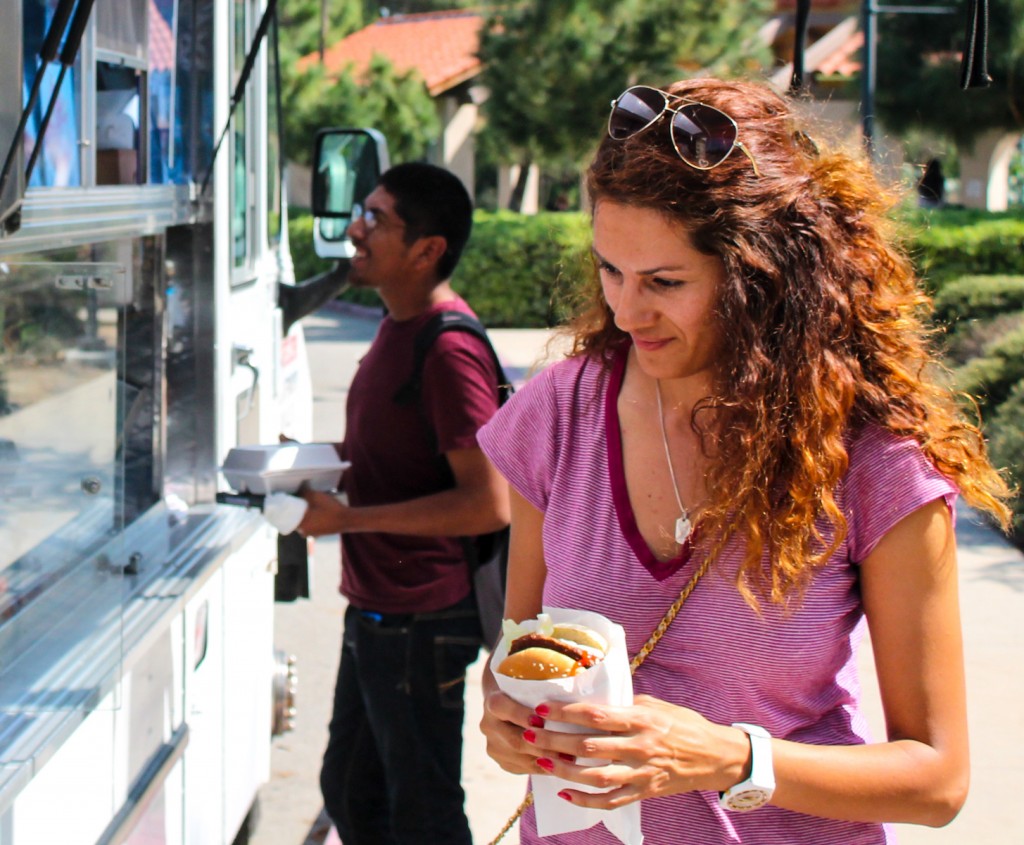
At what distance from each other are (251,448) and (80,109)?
0.98 m

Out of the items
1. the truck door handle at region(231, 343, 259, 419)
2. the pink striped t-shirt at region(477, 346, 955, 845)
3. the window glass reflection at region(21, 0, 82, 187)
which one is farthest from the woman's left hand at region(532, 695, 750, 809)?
the truck door handle at region(231, 343, 259, 419)

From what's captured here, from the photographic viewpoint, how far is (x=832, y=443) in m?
1.72

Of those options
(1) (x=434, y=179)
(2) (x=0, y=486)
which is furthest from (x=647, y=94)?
(1) (x=434, y=179)

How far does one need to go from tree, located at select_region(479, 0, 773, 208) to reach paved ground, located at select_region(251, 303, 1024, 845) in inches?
463

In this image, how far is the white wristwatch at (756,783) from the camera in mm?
1644

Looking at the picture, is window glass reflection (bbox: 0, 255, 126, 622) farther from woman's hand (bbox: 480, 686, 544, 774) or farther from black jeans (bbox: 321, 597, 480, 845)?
black jeans (bbox: 321, 597, 480, 845)

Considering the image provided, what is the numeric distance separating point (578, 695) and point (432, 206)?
6.74 feet

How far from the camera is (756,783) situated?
1642 mm

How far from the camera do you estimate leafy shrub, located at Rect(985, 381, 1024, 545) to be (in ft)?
25.8

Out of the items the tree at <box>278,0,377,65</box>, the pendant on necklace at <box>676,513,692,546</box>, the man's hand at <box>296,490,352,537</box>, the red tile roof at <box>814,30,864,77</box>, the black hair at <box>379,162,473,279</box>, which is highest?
the tree at <box>278,0,377,65</box>

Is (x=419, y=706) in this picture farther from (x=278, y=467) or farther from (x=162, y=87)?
(x=162, y=87)

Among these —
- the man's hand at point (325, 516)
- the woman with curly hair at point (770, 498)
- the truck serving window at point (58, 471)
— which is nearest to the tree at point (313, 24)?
the man's hand at point (325, 516)

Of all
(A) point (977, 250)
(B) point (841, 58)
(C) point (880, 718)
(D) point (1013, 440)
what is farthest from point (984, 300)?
(B) point (841, 58)

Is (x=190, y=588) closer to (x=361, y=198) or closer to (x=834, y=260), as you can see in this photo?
(x=834, y=260)
